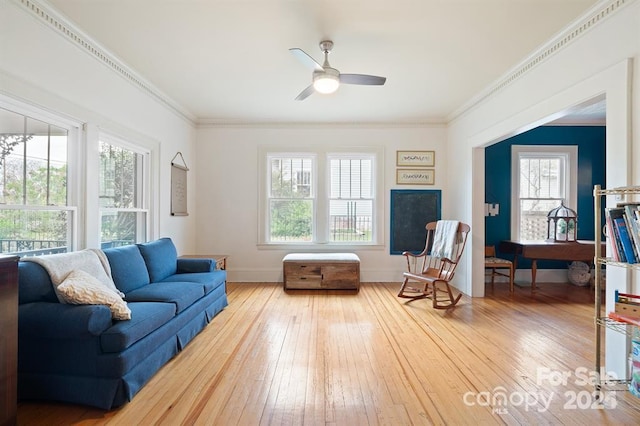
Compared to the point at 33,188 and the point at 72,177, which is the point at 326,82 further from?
the point at 33,188

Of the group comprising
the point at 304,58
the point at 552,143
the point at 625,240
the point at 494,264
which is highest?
the point at 304,58

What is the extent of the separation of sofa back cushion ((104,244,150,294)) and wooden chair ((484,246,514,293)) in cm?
449

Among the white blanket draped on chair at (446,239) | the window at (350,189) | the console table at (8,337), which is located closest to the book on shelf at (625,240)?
the white blanket draped on chair at (446,239)

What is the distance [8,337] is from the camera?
1.67 meters

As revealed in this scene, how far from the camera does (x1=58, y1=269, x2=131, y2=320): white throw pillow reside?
2.02 m

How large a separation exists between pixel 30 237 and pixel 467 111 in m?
5.21

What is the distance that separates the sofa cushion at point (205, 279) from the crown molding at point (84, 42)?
88.5 inches

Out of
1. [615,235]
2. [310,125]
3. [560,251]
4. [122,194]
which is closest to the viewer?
[615,235]

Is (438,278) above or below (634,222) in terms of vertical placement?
below

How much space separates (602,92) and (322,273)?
367 cm

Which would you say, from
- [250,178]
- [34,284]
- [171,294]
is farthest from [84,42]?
[250,178]

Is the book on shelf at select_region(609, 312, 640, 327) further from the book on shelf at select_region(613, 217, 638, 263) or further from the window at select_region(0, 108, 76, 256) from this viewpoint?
the window at select_region(0, 108, 76, 256)

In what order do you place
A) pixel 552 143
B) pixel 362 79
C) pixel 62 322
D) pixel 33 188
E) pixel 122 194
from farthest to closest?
pixel 552 143 → pixel 122 194 → pixel 362 79 → pixel 33 188 → pixel 62 322

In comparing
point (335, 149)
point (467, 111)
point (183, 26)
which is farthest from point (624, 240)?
point (335, 149)
